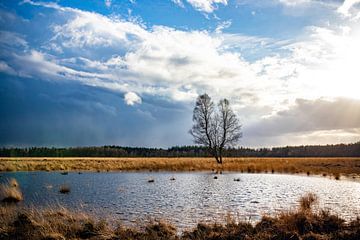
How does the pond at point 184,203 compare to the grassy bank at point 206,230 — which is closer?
the grassy bank at point 206,230

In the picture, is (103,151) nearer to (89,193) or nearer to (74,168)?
(74,168)

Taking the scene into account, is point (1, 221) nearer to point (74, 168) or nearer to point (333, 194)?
point (333, 194)

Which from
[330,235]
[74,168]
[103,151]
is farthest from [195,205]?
[103,151]

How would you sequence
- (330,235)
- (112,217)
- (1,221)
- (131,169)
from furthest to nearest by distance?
(131,169), (112,217), (1,221), (330,235)

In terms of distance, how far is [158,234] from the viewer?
32.7ft

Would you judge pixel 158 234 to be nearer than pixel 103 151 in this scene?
Yes

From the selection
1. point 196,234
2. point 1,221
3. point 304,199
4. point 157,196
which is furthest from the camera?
point 157,196

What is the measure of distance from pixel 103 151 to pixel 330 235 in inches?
5862

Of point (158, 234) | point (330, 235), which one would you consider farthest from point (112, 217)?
point (330, 235)

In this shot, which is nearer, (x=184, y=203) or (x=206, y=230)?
(x=206, y=230)

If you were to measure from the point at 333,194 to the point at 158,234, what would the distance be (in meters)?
13.9

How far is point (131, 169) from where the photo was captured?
46.9 m

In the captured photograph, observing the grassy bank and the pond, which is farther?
the pond

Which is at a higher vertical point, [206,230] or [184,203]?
[206,230]
